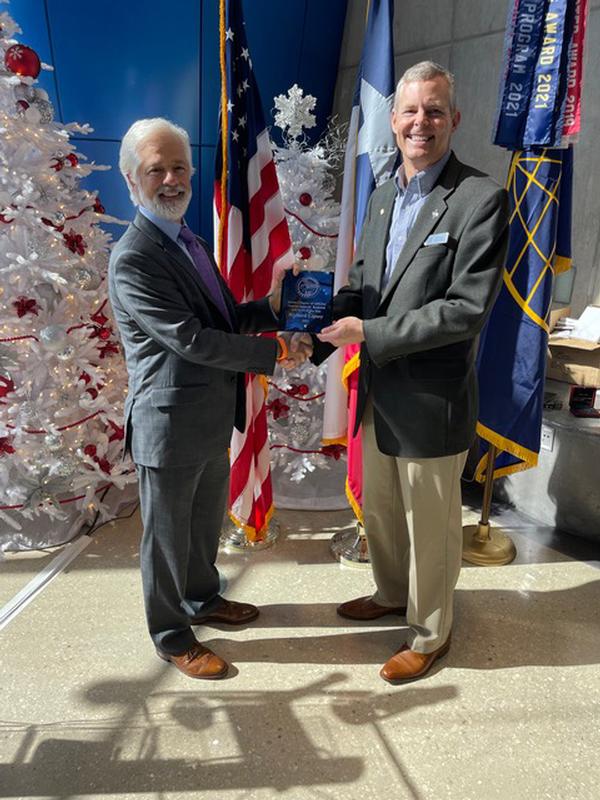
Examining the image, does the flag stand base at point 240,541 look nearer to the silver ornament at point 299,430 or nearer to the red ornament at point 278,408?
the silver ornament at point 299,430

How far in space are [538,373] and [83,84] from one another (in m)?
3.89

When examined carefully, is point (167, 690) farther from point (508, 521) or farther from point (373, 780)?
point (508, 521)

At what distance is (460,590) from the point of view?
2758mm

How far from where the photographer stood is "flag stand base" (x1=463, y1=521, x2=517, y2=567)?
9.77 ft

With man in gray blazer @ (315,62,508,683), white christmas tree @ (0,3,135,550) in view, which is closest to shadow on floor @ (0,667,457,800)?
man in gray blazer @ (315,62,508,683)

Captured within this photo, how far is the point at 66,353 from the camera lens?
2.86 metres

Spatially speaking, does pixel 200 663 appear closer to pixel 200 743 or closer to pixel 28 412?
pixel 200 743

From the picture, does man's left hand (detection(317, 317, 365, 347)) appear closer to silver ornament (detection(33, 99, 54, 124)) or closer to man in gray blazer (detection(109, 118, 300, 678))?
man in gray blazer (detection(109, 118, 300, 678))

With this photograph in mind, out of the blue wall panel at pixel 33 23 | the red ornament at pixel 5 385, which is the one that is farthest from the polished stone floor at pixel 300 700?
the blue wall panel at pixel 33 23

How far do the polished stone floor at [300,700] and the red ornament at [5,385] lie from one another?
0.84 m

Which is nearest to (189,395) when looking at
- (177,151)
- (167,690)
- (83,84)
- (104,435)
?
(177,151)

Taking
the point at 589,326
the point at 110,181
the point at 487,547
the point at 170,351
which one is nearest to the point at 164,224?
the point at 170,351

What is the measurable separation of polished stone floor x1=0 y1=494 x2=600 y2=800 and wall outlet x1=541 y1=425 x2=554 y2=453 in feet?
2.30

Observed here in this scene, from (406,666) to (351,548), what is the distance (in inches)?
36.1
